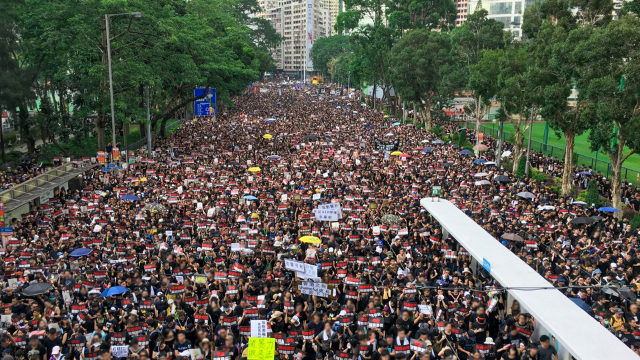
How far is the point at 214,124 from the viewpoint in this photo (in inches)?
2210

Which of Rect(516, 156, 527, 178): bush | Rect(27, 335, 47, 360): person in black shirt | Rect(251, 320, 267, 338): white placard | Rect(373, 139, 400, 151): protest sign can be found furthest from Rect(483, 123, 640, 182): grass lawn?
Rect(27, 335, 47, 360): person in black shirt

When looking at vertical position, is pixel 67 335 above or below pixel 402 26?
below

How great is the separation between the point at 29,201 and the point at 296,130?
29.1 meters

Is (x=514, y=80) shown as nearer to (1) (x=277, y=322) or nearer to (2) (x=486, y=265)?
(2) (x=486, y=265)

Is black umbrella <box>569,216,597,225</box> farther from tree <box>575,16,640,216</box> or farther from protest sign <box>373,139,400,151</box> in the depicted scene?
protest sign <box>373,139,400,151</box>

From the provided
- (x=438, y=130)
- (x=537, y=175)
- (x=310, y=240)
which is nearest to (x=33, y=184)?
(x=310, y=240)

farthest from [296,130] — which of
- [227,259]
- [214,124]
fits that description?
[227,259]

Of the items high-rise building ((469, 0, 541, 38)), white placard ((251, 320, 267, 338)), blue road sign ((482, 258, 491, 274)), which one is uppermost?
high-rise building ((469, 0, 541, 38))

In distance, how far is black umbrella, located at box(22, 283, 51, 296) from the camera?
1323 cm

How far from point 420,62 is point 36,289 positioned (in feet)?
137

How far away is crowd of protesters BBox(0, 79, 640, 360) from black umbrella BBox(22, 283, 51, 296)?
5 cm

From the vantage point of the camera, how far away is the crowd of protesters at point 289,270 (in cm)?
1050

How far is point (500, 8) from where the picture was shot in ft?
362

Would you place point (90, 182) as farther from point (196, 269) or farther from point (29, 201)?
point (196, 269)
